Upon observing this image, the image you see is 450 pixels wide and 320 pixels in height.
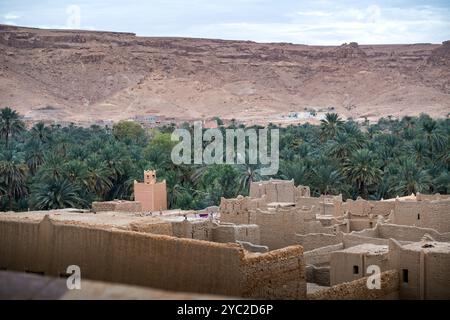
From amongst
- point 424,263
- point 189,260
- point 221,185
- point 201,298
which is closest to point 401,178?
point 221,185

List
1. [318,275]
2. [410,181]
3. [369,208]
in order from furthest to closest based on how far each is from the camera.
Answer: [410,181] < [369,208] < [318,275]

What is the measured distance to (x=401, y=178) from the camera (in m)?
43.4

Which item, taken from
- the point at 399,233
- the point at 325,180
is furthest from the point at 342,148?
the point at 399,233

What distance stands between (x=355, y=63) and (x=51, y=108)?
5455 centimetres

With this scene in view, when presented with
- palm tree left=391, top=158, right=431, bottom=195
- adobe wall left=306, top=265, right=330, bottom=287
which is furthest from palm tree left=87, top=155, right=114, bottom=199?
adobe wall left=306, top=265, right=330, bottom=287

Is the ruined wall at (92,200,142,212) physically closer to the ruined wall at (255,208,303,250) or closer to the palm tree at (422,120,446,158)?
the ruined wall at (255,208,303,250)

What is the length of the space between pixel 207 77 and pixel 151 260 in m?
121

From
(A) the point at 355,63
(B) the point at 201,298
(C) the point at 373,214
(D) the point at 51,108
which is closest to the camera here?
(B) the point at 201,298

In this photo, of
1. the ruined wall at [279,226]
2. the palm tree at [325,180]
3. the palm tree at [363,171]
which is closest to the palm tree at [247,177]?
the palm tree at [325,180]

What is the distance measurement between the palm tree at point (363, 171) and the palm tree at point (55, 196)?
47.1 ft

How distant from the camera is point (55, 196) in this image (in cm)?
4050

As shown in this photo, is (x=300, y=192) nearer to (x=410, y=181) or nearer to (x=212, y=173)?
(x=410, y=181)
